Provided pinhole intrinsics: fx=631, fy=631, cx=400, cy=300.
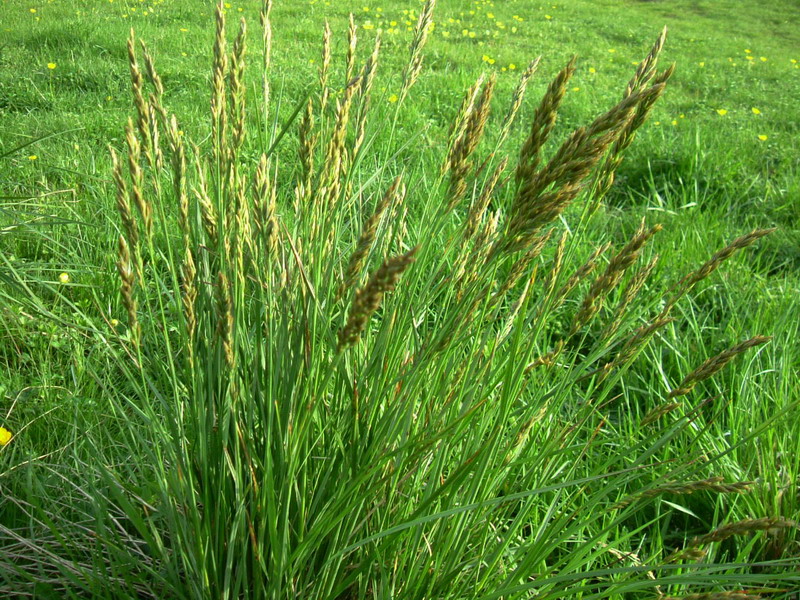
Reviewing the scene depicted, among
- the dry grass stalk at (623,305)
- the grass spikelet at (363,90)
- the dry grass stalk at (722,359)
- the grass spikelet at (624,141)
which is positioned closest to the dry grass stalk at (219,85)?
the grass spikelet at (363,90)

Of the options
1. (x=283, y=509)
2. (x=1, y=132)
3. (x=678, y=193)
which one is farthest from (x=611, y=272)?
(x=1, y=132)

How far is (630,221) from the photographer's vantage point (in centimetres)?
343

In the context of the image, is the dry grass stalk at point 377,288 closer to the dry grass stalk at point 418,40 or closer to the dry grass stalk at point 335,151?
the dry grass stalk at point 335,151

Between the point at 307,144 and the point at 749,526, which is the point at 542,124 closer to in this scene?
the point at 307,144

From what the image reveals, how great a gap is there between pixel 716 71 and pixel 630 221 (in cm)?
642

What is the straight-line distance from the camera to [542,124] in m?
0.83

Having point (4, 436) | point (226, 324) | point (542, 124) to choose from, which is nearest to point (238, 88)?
point (226, 324)

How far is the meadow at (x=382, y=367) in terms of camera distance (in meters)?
0.99

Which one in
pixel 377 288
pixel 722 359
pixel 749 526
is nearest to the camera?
pixel 377 288

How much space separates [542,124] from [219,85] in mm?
520

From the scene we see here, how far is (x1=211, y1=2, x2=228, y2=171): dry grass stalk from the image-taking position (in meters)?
1.00

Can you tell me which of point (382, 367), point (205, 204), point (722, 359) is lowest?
point (382, 367)

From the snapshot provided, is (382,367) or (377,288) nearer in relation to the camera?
(377,288)

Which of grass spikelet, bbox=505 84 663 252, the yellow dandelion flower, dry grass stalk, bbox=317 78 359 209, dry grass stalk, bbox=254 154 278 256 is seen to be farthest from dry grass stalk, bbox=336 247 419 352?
the yellow dandelion flower
